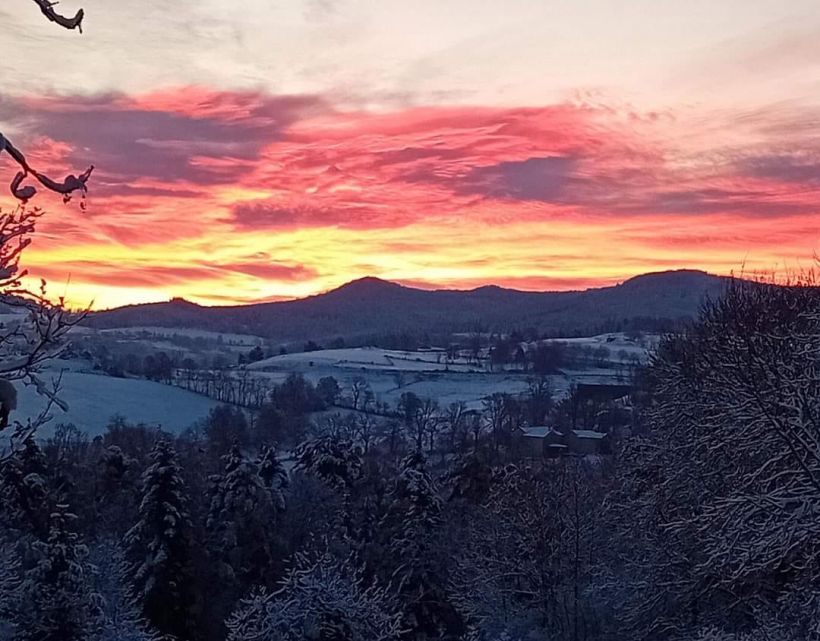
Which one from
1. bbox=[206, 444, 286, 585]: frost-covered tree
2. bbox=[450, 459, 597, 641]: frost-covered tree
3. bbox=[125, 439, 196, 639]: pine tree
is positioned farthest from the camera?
bbox=[206, 444, 286, 585]: frost-covered tree

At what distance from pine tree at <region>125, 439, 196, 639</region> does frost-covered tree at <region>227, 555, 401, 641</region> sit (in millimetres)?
7137

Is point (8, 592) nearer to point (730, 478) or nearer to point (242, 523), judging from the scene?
point (242, 523)

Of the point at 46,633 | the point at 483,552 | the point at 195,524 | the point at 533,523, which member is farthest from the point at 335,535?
A: the point at 46,633

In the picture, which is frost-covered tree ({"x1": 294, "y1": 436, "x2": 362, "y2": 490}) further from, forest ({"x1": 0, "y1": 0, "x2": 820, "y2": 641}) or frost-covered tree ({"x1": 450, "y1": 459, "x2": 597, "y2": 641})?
frost-covered tree ({"x1": 450, "y1": 459, "x2": 597, "y2": 641})

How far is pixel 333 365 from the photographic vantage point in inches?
5822

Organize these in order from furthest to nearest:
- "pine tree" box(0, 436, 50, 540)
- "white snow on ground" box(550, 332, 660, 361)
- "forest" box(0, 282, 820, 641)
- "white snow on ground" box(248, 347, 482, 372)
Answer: "white snow on ground" box(248, 347, 482, 372) < "white snow on ground" box(550, 332, 660, 361) < "pine tree" box(0, 436, 50, 540) < "forest" box(0, 282, 820, 641)

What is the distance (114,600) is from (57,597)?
2.57 meters

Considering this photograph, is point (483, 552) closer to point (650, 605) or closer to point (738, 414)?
point (650, 605)

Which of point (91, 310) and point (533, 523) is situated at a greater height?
point (91, 310)

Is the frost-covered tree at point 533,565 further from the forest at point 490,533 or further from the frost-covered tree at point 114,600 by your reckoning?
the frost-covered tree at point 114,600

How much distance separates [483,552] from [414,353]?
144m

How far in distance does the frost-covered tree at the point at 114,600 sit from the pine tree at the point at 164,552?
0.85m

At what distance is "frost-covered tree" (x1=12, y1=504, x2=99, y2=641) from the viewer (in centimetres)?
2178

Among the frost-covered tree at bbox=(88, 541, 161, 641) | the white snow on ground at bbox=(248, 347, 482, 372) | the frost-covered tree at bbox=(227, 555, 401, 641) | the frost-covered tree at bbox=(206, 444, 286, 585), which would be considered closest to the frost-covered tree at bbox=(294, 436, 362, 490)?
the frost-covered tree at bbox=(206, 444, 286, 585)
